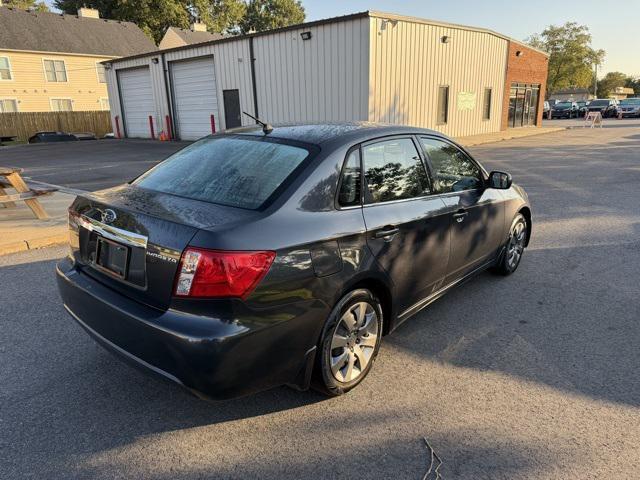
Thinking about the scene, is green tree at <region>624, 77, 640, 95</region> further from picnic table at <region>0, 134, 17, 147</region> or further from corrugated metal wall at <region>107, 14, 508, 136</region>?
picnic table at <region>0, 134, 17, 147</region>

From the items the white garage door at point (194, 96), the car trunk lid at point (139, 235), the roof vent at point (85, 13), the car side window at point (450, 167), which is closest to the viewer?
the car trunk lid at point (139, 235)

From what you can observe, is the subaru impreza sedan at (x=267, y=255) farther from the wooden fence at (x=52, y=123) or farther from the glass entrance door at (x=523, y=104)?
the wooden fence at (x=52, y=123)

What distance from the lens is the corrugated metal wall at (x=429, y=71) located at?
16734 mm

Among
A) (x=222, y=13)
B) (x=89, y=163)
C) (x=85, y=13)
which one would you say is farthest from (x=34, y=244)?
(x=222, y=13)

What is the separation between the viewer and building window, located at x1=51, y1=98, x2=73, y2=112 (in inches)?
1417

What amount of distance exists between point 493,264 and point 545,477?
259cm

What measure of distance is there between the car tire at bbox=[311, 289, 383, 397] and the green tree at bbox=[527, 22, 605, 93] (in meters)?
77.7

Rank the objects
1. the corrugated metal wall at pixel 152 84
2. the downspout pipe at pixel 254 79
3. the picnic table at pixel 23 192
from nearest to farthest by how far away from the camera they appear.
A: the picnic table at pixel 23 192
the downspout pipe at pixel 254 79
the corrugated metal wall at pixel 152 84

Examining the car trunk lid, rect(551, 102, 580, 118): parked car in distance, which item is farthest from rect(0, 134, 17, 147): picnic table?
rect(551, 102, 580, 118): parked car in distance

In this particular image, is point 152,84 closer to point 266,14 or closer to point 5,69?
point 5,69

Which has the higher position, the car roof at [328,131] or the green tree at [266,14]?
the green tree at [266,14]

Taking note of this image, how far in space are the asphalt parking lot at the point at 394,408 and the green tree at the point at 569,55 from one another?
76.7 metres

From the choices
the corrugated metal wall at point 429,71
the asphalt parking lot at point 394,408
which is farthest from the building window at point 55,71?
the asphalt parking lot at point 394,408

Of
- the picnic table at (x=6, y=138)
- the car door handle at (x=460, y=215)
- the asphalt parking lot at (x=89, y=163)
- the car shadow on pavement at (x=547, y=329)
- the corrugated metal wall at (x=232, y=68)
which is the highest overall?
the corrugated metal wall at (x=232, y=68)
